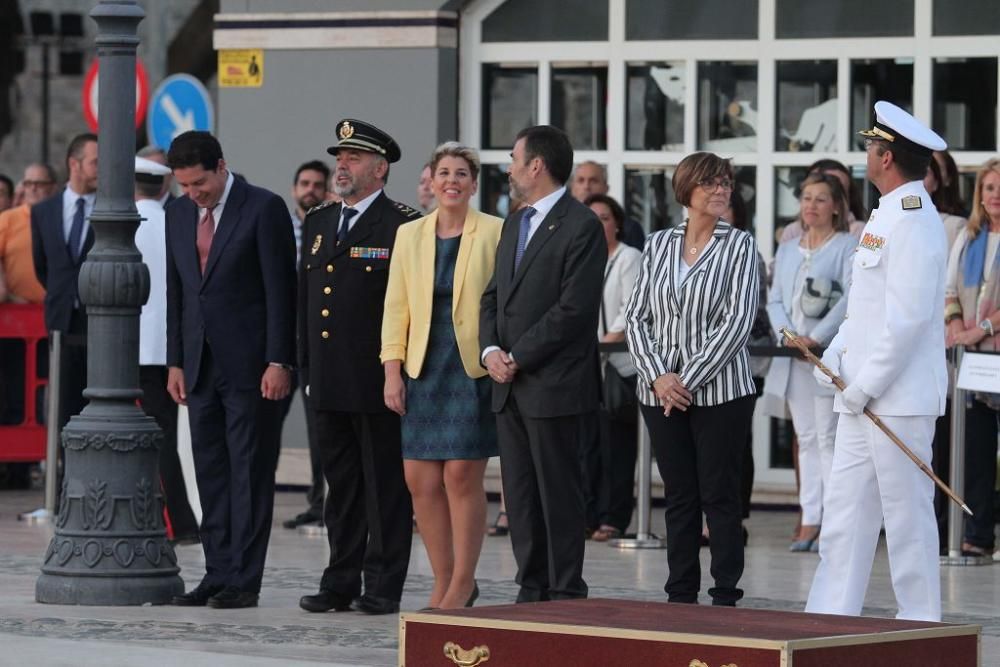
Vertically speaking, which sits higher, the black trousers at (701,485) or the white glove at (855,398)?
the white glove at (855,398)

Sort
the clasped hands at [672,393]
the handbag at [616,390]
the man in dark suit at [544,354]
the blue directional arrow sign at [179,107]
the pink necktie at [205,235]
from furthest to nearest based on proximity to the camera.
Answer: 1. the blue directional arrow sign at [179,107]
2. the handbag at [616,390]
3. the pink necktie at [205,235]
4. the clasped hands at [672,393]
5. the man in dark suit at [544,354]

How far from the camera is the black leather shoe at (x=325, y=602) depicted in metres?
10.1

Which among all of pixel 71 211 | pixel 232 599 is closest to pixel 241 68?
pixel 71 211

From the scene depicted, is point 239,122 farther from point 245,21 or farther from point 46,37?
point 46,37

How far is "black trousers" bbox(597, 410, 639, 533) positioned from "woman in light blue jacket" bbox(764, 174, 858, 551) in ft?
3.12

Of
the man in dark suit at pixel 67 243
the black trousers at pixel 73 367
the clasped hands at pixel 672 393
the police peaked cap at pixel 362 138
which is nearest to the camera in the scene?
the clasped hands at pixel 672 393

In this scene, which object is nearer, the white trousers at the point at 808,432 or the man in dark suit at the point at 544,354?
the man in dark suit at the point at 544,354

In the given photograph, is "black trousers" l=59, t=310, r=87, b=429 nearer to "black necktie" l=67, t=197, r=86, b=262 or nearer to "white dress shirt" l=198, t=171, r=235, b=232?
"black necktie" l=67, t=197, r=86, b=262

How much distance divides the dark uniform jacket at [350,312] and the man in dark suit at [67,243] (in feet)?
14.0

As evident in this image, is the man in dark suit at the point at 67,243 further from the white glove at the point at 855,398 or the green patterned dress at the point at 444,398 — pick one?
the white glove at the point at 855,398

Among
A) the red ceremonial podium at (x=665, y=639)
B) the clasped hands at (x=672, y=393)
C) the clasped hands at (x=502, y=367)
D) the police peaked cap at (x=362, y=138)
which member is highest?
the police peaked cap at (x=362, y=138)

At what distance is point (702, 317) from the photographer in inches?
378

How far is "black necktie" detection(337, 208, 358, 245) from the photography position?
1006 centimetres

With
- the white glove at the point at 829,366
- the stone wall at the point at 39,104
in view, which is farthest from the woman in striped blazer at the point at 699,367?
the stone wall at the point at 39,104
